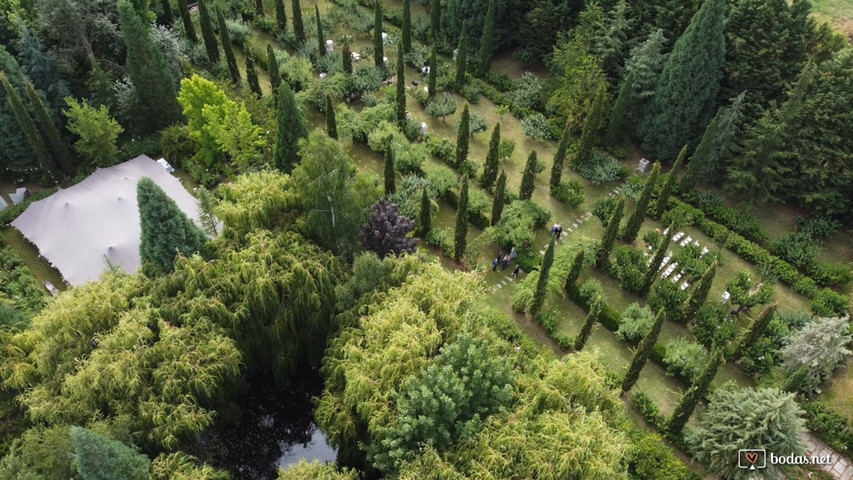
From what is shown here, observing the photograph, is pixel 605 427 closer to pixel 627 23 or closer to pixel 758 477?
pixel 758 477

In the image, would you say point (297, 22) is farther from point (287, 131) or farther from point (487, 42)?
point (287, 131)

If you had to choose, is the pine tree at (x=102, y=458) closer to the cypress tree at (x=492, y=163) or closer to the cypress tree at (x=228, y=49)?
the cypress tree at (x=492, y=163)

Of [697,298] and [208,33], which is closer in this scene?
[697,298]

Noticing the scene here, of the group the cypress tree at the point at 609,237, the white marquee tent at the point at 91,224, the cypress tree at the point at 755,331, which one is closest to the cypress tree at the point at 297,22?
the white marquee tent at the point at 91,224

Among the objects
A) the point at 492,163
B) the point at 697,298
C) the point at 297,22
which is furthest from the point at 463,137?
the point at 297,22

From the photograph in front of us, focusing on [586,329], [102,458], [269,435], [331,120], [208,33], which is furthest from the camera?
[208,33]

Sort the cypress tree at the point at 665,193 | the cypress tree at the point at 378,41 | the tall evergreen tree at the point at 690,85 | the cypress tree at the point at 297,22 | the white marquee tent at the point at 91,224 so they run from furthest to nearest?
the cypress tree at the point at 297,22, the cypress tree at the point at 378,41, the tall evergreen tree at the point at 690,85, the cypress tree at the point at 665,193, the white marquee tent at the point at 91,224
